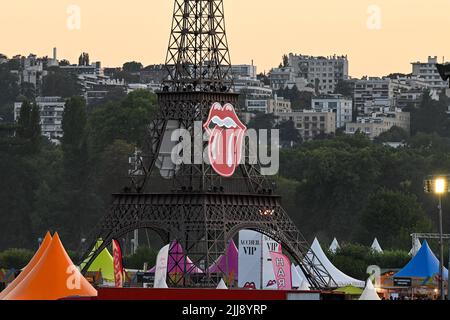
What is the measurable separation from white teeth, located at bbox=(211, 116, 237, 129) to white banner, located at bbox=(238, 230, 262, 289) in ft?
20.5

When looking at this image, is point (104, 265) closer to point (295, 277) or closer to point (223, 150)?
point (295, 277)

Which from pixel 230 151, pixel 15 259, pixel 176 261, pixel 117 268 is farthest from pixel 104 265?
pixel 15 259

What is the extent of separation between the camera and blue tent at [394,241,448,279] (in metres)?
108

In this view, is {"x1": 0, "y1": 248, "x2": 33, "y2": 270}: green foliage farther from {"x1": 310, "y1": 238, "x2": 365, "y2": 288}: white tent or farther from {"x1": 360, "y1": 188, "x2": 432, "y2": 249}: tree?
{"x1": 310, "y1": 238, "x2": 365, "y2": 288}: white tent

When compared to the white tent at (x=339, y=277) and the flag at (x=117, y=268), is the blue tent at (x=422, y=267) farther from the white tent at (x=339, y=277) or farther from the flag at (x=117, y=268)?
the flag at (x=117, y=268)

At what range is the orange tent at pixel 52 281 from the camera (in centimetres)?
7519

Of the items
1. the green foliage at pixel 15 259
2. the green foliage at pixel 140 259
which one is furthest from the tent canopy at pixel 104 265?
the green foliage at pixel 15 259

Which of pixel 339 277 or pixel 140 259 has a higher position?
pixel 339 277

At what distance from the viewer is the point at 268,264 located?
110812 millimetres

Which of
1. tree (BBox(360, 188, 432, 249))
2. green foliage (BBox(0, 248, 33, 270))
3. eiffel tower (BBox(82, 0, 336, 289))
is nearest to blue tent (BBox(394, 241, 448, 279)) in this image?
eiffel tower (BBox(82, 0, 336, 289))

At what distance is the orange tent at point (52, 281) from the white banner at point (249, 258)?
30222 mm

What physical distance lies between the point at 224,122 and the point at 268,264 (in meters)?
9.70

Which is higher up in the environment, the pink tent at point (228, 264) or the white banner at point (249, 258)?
the white banner at point (249, 258)
